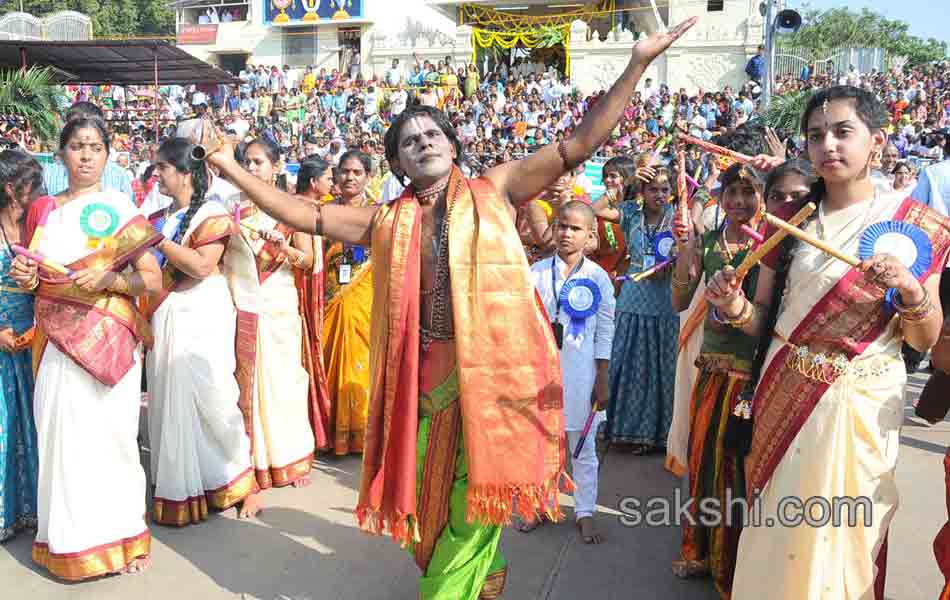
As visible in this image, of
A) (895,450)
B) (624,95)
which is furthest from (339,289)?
(895,450)

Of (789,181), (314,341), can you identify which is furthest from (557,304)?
(314,341)

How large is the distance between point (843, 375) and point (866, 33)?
2330 inches

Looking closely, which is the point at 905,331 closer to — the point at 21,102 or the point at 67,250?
the point at 67,250

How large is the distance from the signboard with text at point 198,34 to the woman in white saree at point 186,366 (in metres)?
35.0

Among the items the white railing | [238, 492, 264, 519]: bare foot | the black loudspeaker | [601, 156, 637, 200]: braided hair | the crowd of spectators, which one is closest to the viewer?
[238, 492, 264, 519]: bare foot

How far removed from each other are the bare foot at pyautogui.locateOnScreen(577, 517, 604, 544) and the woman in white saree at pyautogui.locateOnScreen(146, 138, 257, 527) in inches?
69.0

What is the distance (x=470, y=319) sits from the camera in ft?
8.25

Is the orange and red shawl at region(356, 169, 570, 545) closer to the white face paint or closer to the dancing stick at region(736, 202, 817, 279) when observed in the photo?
the white face paint

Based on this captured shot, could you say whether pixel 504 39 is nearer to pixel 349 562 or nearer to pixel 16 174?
pixel 16 174

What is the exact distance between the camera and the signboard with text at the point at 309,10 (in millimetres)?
32844

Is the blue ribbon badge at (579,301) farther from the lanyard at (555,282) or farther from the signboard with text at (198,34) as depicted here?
the signboard with text at (198,34)

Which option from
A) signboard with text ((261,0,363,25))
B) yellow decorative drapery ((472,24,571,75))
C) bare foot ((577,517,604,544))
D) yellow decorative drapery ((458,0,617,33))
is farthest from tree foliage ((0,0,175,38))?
bare foot ((577,517,604,544))

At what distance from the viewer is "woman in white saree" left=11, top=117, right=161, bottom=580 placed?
10.8 ft

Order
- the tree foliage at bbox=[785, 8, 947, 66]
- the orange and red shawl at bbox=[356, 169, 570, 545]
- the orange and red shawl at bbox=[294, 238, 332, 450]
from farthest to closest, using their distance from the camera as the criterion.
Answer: the tree foliage at bbox=[785, 8, 947, 66] → the orange and red shawl at bbox=[294, 238, 332, 450] → the orange and red shawl at bbox=[356, 169, 570, 545]
